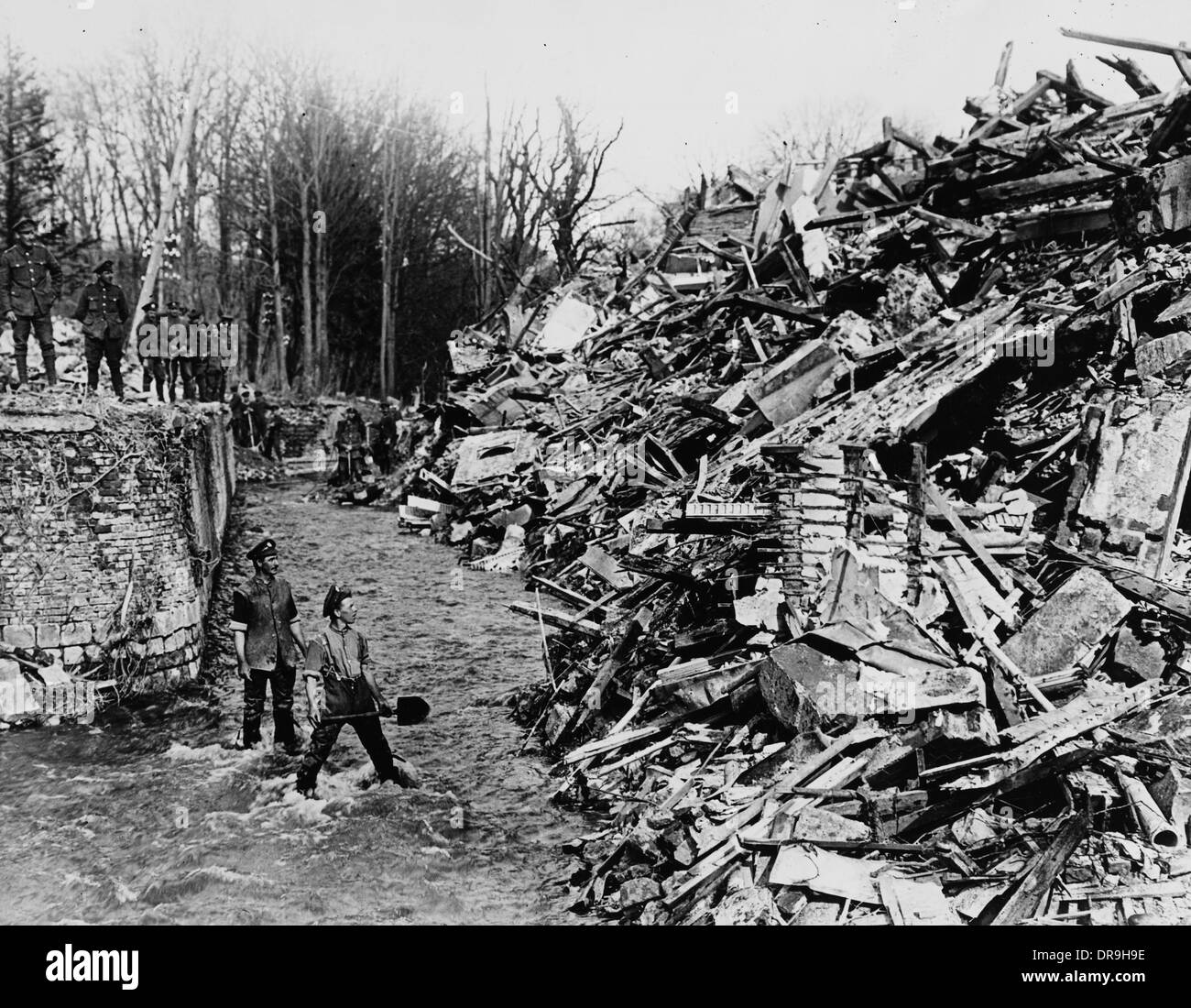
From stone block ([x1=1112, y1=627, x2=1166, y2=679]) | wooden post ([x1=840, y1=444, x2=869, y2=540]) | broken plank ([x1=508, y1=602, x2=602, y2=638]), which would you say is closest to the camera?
stone block ([x1=1112, y1=627, x2=1166, y2=679])

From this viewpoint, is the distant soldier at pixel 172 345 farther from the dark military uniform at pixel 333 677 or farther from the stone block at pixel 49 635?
the dark military uniform at pixel 333 677

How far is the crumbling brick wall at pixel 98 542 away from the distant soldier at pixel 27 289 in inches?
102

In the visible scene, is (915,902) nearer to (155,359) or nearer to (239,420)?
(155,359)

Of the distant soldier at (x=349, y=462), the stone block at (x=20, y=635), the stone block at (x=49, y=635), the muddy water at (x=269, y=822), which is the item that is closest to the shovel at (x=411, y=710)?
the muddy water at (x=269, y=822)

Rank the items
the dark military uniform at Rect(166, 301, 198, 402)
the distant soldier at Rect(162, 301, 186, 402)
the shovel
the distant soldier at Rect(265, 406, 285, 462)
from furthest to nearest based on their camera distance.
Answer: the distant soldier at Rect(265, 406, 285, 462) → the dark military uniform at Rect(166, 301, 198, 402) → the distant soldier at Rect(162, 301, 186, 402) → the shovel

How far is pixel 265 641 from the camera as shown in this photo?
7438 millimetres

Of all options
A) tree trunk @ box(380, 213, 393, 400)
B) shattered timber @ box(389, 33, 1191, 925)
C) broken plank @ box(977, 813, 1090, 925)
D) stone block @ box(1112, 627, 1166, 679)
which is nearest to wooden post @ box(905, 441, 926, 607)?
shattered timber @ box(389, 33, 1191, 925)

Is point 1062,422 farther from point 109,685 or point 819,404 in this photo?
point 109,685

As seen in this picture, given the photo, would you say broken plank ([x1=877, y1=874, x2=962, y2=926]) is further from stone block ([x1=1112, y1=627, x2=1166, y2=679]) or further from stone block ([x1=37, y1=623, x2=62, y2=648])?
stone block ([x1=37, y1=623, x2=62, y2=648])

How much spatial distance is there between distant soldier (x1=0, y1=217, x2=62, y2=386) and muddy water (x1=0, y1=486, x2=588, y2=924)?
3776mm

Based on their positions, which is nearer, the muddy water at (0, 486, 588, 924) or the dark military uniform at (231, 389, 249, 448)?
the muddy water at (0, 486, 588, 924)

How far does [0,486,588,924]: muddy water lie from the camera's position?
5.35 m

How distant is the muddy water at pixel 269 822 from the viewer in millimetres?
5348

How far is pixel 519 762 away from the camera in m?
7.36
